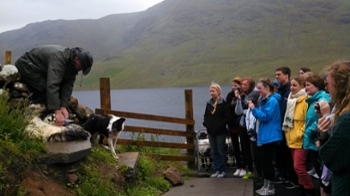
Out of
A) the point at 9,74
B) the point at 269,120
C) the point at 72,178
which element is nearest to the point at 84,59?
the point at 9,74

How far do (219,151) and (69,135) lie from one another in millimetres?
3282

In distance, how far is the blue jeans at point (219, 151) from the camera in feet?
25.6

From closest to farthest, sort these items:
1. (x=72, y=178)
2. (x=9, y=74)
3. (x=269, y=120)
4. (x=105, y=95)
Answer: (x=72, y=178) < (x=9, y=74) < (x=269, y=120) < (x=105, y=95)

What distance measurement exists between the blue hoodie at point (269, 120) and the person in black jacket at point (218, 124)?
1.37 m

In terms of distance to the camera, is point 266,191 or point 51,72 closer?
point 51,72

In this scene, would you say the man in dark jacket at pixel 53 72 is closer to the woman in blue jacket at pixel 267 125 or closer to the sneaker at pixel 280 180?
the woman in blue jacket at pixel 267 125

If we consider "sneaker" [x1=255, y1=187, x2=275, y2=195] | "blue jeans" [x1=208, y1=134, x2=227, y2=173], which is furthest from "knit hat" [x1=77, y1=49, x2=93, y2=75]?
"sneaker" [x1=255, y1=187, x2=275, y2=195]

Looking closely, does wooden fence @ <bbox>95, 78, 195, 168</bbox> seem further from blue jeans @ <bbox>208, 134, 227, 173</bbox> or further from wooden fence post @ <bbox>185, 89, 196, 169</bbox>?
blue jeans @ <bbox>208, 134, 227, 173</bbox>

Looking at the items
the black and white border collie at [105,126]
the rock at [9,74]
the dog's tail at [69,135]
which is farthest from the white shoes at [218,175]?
the rock at [9,74]

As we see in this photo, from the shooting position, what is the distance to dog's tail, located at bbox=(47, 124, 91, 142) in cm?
545

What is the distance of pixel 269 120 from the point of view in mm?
6309

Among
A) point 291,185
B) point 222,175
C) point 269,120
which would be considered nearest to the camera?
point 269,120

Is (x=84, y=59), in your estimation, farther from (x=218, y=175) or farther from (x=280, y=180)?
(x=280, y=180)

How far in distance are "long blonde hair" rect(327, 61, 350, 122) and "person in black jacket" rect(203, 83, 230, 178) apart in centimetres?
479
